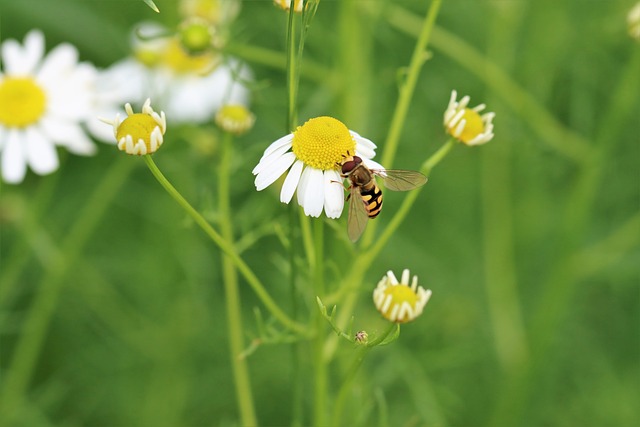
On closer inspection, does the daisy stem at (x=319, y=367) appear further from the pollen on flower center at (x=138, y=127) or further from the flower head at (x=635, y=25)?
the flower head at (x=635, y=25)

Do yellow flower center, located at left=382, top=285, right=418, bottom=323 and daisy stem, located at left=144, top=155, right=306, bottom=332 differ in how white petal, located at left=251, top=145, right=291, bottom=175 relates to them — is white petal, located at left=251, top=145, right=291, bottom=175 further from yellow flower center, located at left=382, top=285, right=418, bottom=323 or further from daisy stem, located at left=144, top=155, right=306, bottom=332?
yellow flower center, located at left=382, top=285, right=418, bottom=323

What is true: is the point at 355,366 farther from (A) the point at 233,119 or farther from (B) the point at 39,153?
(B) the point at 39,153

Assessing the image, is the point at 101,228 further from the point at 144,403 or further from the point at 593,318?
the point at 593,318

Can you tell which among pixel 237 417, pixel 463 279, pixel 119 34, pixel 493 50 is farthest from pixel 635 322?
pixel 119 34

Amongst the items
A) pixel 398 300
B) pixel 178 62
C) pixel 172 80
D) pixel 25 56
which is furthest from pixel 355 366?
pixel 178 62

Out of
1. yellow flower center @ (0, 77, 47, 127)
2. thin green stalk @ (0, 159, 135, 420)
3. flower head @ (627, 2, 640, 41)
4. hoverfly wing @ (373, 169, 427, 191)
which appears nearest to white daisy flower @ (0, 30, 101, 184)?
yellow flower center @ (0, 77, 47, 127)

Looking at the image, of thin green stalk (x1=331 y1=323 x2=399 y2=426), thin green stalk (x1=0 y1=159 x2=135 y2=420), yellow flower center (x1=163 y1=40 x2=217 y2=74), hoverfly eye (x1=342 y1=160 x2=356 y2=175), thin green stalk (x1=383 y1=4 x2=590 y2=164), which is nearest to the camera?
thin green stalk (x1=331 y1=323 x2=399 y2=426)
